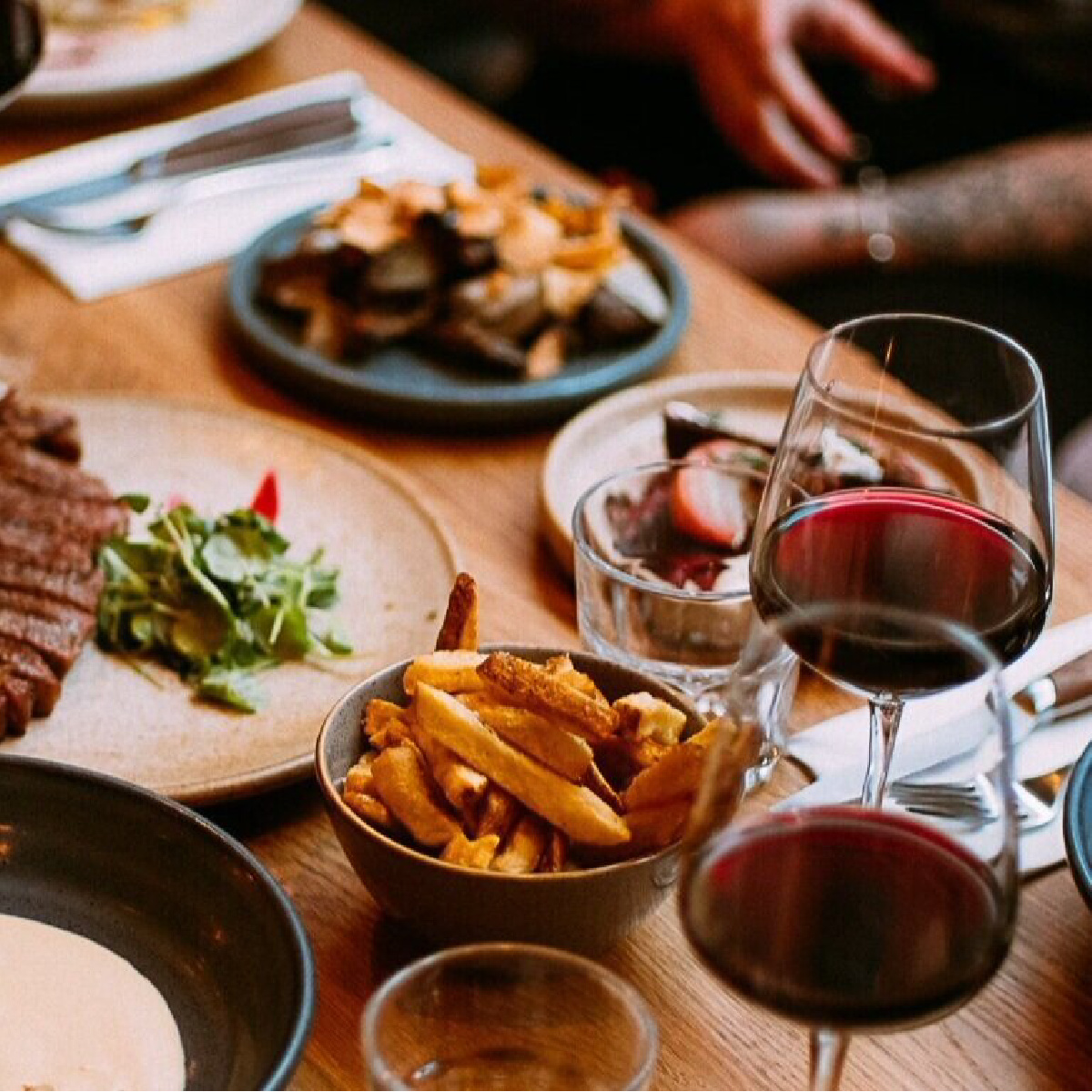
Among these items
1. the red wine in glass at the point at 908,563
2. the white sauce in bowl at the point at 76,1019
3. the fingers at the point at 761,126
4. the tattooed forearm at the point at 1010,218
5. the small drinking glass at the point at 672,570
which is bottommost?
the tattooed forearm at the point at 1010,218

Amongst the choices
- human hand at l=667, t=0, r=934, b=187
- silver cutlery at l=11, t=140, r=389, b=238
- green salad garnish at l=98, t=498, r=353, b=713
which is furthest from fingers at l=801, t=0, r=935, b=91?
green salad garnish at l=98, t=498, r=353, b=713

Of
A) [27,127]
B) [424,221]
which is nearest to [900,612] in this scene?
[424,221]

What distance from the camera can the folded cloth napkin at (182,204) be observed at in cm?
183

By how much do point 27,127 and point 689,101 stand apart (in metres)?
1.53

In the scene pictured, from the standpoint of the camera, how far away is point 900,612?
0.73 m

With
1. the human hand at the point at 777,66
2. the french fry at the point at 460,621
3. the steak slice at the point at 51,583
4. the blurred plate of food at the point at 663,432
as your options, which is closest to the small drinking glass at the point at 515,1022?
the french fry at the point at 460,621

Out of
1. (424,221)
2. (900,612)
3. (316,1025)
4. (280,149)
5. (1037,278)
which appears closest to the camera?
(900,612)

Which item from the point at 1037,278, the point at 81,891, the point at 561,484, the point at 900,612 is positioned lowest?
the point at 1037,278

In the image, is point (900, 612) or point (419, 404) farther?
point (419, 404)

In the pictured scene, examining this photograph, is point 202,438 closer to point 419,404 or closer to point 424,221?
point 419,404

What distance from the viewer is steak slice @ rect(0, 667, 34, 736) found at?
1.14 meters

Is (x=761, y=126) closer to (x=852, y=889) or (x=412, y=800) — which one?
(x=412, y=800)

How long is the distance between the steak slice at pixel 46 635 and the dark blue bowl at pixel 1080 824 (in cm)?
67

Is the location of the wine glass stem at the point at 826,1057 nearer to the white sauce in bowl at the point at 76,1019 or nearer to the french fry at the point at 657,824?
the french fry at the point at 657,824
